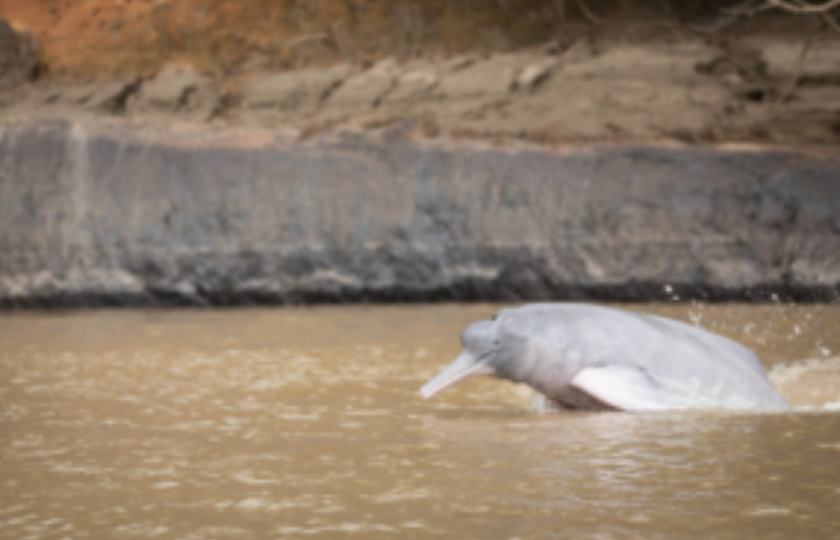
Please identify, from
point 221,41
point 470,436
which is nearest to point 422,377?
point 470,436

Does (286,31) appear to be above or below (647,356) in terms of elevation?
above

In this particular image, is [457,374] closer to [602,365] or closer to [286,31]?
[602,365]

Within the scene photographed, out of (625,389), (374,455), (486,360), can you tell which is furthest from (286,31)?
(374,455)

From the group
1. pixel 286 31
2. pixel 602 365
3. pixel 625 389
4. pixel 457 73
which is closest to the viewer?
pixel 625 389

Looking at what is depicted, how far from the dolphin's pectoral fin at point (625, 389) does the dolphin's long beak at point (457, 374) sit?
14.9 inches

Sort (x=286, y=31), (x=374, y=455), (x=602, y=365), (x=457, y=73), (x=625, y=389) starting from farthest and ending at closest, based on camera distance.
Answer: (x=286, y=31) < (x=457, y=73) < (x=602, y=365) < (x=625, y=389) < (x=374, y=455)

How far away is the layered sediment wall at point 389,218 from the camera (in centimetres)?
942

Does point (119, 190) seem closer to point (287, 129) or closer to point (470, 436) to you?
point (287, 129)

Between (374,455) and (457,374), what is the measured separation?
1.00 metres

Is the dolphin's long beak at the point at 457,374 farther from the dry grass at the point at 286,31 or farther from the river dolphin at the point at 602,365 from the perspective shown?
the dry grass at the point at 286,31

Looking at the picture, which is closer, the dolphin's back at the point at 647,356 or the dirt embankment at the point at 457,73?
the dolphin's back at the point at 647,356

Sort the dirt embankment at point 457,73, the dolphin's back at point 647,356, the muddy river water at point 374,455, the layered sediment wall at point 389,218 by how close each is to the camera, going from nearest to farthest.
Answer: the muddy river water at point 374,455
the dolphin's back at point 647,356
the layered sediment wall at point 389,218
the dirt embankment at point 457,73

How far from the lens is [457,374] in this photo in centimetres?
482

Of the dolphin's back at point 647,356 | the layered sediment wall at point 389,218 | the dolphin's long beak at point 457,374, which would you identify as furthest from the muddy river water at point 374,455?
the layered sediment wall at point 389,218
